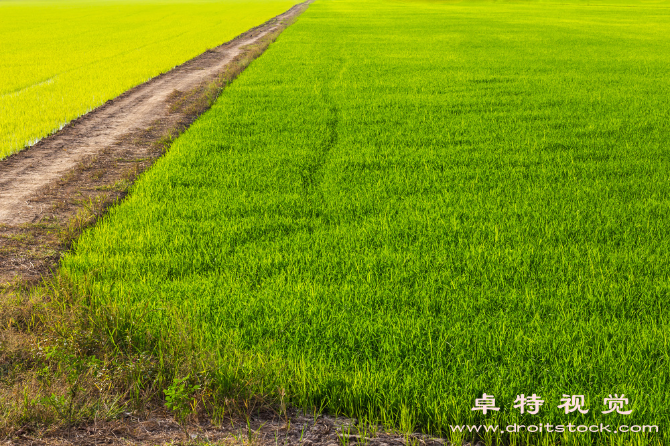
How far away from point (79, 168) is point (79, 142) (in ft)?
6.17

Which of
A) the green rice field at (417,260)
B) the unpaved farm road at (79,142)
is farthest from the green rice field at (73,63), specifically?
the green rice field at (417,260)

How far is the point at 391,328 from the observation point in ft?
11.8

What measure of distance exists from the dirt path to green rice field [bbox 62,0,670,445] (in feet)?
1.28

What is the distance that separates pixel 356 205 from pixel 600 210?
268 centimetres

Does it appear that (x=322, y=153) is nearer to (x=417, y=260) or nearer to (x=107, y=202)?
Result: (x=107, y=202)

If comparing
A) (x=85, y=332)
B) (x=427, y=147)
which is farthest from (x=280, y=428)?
(x=427, y=147)

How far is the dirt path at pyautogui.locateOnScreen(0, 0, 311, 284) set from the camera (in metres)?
5.23

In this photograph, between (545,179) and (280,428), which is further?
(545,179)

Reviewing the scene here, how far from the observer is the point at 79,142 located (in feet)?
30.4

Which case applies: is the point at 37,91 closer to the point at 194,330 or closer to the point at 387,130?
the point at 387,130

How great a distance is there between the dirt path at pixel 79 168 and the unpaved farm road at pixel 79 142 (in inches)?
0.5

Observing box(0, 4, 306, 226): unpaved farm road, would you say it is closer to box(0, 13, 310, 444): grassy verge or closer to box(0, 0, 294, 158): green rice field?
box(0, 0, 294, 158): green rice field

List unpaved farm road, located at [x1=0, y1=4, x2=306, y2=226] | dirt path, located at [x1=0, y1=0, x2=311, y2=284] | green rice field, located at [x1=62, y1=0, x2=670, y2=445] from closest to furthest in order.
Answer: green rice field, located at [x1=62, y1=0, x2=670, y2=445] → dirt path, located at [x1=0, y1=0, x2=311, y2=284] → unpaved farm road, located at [x1=0, y1=4, x2=306, y2=226]

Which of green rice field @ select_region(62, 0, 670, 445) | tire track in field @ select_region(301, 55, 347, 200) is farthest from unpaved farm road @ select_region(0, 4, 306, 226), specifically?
tire track in field @ select_region(301, 55, 347, 200)
